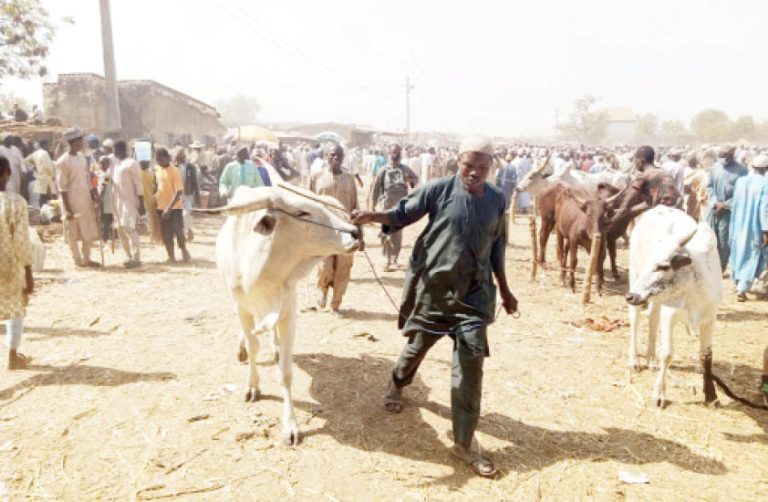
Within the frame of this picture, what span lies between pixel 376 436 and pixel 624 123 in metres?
99.1

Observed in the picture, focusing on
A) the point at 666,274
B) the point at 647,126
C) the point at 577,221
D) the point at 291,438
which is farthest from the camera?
the point at 647,126

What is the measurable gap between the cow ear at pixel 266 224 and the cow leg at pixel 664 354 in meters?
3.37

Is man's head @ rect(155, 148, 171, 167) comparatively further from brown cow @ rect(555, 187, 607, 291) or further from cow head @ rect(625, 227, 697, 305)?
cow head @ rect(625, 227, 697, 305)

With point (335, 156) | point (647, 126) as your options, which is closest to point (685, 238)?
point (335, 156)

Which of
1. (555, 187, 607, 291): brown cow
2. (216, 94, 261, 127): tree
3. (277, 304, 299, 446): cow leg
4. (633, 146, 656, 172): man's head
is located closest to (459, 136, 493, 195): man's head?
(277, 304, 299, 446): cow leg

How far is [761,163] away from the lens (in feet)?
25.5

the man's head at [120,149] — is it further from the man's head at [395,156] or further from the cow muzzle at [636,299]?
the cow muzzle at [636,299]

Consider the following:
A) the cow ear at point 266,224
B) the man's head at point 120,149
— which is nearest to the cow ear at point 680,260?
the cow ear at point 266,224

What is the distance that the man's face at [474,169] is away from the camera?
3609mm

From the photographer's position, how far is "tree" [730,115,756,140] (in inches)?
2896

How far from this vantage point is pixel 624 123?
3615 inches

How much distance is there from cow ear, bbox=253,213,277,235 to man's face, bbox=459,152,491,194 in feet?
4.29

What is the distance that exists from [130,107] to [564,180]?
61.4 ft

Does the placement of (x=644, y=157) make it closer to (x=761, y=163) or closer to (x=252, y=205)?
(x=761, y=163)
